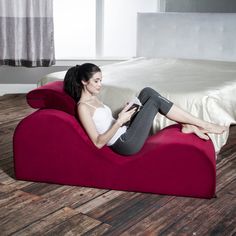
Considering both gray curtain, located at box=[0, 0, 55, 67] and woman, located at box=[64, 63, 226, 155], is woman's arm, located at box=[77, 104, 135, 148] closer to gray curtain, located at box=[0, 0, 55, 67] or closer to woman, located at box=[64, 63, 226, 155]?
woman, located at box=[64, 63, 226, 155]

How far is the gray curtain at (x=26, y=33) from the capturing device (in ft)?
15.9

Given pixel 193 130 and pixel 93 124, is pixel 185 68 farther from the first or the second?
pixel 93 124

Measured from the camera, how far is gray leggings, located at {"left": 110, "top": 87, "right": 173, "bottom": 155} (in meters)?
2.50

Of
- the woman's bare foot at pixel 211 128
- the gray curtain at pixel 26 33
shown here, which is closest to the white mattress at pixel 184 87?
the woman's bare foot at pixel 211 128

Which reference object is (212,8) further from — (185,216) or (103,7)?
(185,216)

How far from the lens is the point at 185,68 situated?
13.5 feet

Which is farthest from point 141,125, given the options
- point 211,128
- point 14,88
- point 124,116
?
point 14,88

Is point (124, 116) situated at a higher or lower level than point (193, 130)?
higher

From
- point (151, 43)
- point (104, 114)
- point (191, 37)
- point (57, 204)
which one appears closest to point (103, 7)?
point (151, 43)

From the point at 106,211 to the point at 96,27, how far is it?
344 cm

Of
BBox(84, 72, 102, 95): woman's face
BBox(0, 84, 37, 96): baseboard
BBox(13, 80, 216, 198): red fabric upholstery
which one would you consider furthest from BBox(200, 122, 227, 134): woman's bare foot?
BBox(0, 84, 37, 96): baseboard

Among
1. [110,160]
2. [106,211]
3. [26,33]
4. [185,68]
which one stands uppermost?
[26,33]

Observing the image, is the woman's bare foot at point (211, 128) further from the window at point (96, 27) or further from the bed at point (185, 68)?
the window at point (96, 27)

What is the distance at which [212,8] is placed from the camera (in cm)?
512
